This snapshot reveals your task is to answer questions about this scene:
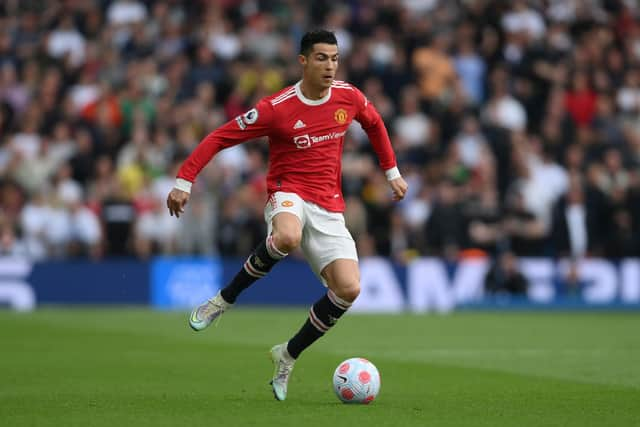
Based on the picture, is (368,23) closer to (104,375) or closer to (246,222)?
(246,222)

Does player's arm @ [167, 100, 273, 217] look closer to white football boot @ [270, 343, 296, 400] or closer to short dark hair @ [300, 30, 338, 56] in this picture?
short dark hair @ [300, 30, 338, 56]

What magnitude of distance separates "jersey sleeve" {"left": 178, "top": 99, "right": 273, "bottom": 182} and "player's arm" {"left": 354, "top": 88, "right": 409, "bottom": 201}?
31.5 inches

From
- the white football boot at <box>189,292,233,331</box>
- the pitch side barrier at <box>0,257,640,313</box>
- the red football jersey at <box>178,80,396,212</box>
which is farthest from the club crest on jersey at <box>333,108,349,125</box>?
the pitch side barrier at <box>0,257,640,313</box>

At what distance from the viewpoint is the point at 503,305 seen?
21703 millimetres

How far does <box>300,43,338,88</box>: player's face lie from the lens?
9.40 m

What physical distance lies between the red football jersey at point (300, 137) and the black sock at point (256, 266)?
0.47m

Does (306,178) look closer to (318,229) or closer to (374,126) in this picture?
(318,229)

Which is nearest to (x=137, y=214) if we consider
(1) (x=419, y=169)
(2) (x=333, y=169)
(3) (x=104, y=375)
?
(1) (x=419, y=169)

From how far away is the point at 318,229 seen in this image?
9.47 metres

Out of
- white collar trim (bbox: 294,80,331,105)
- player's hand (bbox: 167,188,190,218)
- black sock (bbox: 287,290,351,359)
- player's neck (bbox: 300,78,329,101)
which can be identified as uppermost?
player's neck (bbox: 300,78,329,101)

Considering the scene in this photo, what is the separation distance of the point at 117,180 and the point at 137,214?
726 millimetres

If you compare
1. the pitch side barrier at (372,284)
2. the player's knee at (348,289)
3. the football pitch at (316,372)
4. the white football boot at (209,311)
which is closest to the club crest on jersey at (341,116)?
the player's knee at (348,289)

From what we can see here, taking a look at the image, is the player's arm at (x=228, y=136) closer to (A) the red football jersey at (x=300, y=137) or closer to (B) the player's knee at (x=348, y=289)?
(A) the red football jersey at (x=300, y=137)

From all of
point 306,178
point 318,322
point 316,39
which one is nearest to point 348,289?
point 318,322
